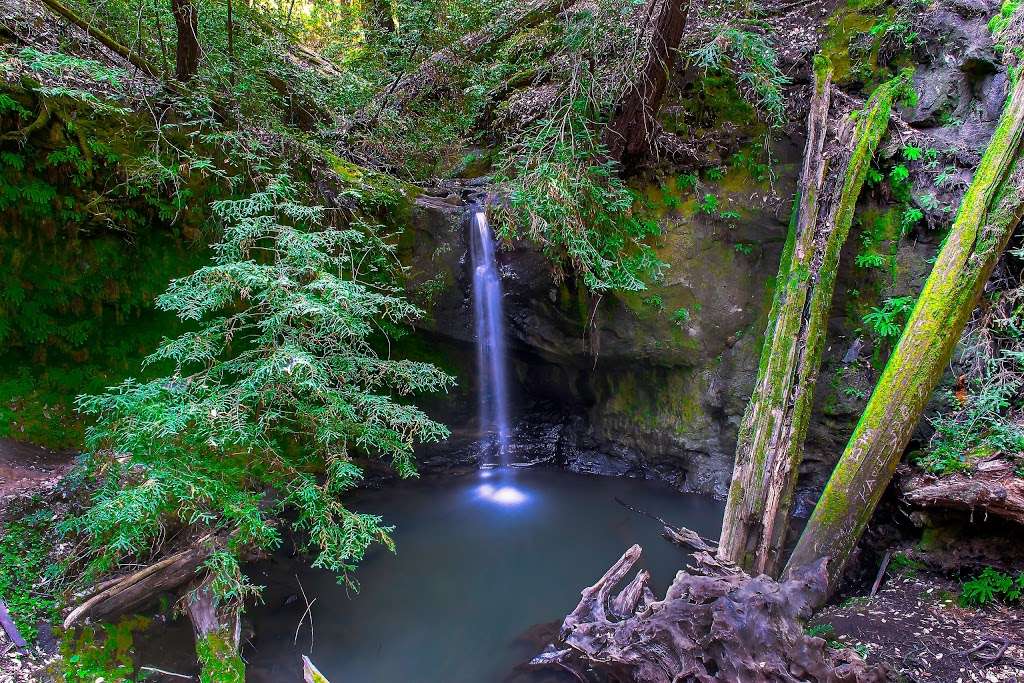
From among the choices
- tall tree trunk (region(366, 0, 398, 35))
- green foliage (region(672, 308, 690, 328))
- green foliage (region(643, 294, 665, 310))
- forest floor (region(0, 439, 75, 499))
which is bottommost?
forest floor (region(0, 439, 75, 499))

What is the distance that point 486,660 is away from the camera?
165 inches

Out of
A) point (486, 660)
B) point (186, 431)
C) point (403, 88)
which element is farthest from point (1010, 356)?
point (403, 88)

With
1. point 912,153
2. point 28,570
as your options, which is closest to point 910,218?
point 912,153

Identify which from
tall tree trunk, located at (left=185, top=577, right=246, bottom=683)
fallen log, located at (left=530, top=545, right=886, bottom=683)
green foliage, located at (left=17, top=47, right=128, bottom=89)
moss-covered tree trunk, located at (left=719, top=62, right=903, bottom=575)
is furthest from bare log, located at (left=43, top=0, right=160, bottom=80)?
moss-covered tree trunk, located at (left=719, top=62, right=903, bottom=575)

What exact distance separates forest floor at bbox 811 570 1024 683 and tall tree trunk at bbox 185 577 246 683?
3701 millimetres

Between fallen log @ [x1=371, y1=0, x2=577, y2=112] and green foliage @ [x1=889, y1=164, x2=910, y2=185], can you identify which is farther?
fallen log @ [x1=371, y1=0, x2=577, y2=112]

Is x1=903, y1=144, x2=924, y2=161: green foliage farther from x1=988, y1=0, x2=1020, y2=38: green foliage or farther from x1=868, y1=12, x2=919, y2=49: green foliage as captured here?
x1=868, y1=12, x2=919, y2=49: green foliage

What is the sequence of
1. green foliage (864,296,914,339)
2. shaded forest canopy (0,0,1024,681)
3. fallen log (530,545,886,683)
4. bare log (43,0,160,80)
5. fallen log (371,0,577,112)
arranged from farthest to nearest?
fallen log (371,0,577,112), green foliage (864,296,914,339), bare log (43,0,160,80), shaded forest canopy (0,0,1024,681), fallen log (530,545,886,683)

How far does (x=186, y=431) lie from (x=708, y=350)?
5.09m

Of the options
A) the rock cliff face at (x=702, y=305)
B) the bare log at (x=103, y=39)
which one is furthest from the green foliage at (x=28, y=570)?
the bare log at (x=103, y=39)

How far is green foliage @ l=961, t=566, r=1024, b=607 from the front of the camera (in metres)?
3.49

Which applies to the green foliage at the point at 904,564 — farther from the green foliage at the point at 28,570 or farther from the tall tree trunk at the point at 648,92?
the green foliage at the point at 28,570

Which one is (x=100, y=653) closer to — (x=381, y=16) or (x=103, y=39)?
(x=103, y=39)

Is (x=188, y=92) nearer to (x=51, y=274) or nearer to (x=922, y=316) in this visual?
(x=51, y=274)
